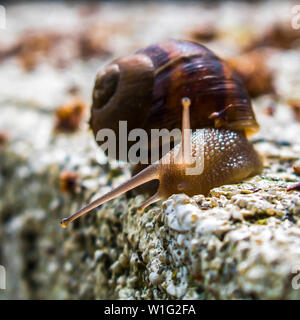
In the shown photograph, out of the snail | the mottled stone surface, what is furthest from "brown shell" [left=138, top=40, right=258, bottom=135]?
the mottled stone surface

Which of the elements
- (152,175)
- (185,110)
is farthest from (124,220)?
(185,110)

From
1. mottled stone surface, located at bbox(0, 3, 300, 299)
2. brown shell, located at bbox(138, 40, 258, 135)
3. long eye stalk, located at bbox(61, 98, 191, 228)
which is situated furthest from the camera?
brown shell, located at bbox(138, 40, 258, 135)

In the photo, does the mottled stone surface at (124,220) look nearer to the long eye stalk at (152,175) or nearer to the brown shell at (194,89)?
the long eye stalk at (152,175)

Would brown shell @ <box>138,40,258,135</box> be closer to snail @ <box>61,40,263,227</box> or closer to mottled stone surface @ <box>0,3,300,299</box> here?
snail @ <box>61,40,263,227</box>

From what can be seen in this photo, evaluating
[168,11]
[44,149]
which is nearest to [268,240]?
[44,149]

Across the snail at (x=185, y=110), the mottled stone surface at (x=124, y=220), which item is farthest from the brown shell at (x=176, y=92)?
the mottled stone surface at (x=124, y=220)

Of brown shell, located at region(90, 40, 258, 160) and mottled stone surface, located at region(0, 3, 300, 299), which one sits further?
brown shell, located at region(90, 40, 258, 160)

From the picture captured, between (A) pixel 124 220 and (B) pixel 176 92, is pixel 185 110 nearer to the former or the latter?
(B) pixel 176 92
